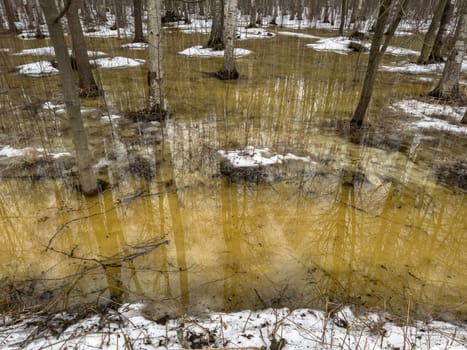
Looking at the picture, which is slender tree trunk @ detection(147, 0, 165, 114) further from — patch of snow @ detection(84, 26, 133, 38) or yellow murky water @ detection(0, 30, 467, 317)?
patch of snow @ detection(84, 26, 133, 38)

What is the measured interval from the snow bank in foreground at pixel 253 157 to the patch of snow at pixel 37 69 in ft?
25.5

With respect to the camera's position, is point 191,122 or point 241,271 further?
point 191,122

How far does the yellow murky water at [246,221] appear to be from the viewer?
3.09 metres

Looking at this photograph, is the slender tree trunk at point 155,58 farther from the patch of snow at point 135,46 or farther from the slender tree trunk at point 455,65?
the patch of snow at point 135,46

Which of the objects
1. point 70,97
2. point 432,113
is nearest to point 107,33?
point 70,97

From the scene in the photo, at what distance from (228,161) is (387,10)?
3487 mm

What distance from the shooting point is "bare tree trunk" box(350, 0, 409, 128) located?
5.26m

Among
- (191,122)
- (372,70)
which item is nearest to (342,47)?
(372,70)

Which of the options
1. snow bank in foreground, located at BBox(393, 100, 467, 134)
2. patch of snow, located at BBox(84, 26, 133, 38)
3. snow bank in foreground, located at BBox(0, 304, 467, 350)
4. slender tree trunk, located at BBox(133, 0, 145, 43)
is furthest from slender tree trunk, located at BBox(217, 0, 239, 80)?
patch of snow, located at BBox(84, 26, 133, 38)

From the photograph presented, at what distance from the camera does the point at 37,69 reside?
33.3ft

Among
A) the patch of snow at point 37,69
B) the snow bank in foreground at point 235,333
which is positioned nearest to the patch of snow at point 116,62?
the patch of snow at point 37,69

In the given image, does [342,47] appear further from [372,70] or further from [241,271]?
A: [241,271]

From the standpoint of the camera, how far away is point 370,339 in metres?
2.52

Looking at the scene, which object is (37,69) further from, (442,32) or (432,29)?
(432,29)
